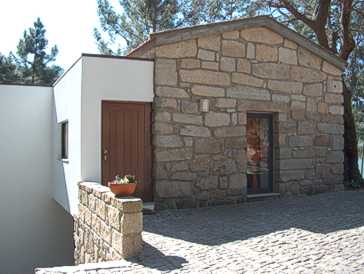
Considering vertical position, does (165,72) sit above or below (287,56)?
below

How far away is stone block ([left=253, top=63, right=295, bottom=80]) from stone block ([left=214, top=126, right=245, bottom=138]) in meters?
1.27

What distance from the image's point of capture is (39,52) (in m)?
23.7

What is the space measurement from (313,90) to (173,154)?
3861mm

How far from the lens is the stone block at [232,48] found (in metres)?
8.21

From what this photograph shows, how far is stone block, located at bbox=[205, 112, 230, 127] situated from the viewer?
7957 mm

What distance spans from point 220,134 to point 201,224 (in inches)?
87.8

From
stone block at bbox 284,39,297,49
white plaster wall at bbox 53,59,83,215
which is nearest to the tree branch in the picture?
stone block at bbox 284,39,297,49

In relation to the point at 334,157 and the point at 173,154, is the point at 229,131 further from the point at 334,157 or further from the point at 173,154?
the point at 334,157

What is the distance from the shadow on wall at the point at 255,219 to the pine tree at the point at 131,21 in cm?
1015

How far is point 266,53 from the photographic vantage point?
8.67m

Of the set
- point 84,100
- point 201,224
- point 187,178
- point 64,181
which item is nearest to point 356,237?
point 201,224

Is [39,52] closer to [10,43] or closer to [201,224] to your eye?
[10,43]

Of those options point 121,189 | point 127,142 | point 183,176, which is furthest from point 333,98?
point 121,189

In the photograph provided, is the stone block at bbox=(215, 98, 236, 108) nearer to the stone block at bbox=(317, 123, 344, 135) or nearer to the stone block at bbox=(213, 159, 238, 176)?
the stone block at bbox=(213, 159, 238, 176)
